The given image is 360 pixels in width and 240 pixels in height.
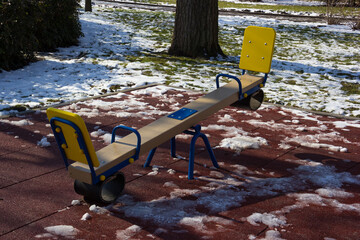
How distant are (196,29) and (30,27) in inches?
125

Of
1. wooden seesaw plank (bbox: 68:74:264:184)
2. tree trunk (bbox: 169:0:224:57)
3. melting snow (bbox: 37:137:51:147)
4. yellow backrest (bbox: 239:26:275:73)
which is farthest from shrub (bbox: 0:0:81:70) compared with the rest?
wooden seesaw plank (bbox: 68:74:264:184)

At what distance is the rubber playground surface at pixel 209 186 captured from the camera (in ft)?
10.8

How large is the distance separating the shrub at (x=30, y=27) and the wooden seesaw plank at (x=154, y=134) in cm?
469

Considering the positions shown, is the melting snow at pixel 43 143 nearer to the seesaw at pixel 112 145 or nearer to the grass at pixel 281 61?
the seesaw at pixel 112 145

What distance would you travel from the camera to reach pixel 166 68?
8.62 m

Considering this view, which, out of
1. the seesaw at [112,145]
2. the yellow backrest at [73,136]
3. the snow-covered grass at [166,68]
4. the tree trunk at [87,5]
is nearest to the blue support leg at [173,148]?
the seesaw at [112,145]

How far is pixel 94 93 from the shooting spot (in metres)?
7.03

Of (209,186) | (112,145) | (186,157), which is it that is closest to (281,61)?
(186,157)

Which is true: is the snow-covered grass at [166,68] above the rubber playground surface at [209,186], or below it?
above

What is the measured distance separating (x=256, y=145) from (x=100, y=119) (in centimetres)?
195

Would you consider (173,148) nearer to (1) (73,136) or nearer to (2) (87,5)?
(1) (73,136)

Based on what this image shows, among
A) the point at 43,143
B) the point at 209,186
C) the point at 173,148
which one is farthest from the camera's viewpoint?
the point at 43,143

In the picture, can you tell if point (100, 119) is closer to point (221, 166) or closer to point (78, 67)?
point (221, 166)

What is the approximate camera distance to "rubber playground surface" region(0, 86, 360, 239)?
10.8 feet
